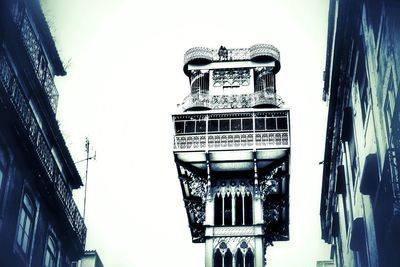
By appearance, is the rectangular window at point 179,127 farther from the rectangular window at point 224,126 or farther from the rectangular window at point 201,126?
the rectangular window at point 224,126

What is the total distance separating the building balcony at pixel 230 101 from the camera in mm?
56188

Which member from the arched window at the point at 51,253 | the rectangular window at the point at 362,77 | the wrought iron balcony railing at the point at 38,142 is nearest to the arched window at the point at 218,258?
the wrought iron balcony railing at the point at 38,142

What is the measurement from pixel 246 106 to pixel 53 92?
26953mm

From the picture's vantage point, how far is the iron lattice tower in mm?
51438

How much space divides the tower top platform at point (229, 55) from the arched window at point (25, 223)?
111 feet

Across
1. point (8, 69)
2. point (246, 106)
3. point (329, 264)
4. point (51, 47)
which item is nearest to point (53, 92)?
point (51, 47)

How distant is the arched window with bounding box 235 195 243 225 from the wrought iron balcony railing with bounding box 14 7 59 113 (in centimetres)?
2340

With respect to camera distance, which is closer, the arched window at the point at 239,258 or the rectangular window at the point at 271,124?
the arched window at the point at 239,258

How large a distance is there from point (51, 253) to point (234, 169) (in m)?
25.9

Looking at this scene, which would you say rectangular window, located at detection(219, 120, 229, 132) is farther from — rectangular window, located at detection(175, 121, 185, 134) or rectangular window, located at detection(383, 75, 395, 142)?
rectangular window, located at detection(383, 75, 395, 142)

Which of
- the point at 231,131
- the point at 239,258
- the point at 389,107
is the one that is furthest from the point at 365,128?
the point at 231,131

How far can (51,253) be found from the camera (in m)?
30.0

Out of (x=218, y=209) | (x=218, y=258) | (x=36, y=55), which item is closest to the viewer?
(x=36, y=55)

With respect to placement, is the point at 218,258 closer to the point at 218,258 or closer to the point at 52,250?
the point at 218,258
